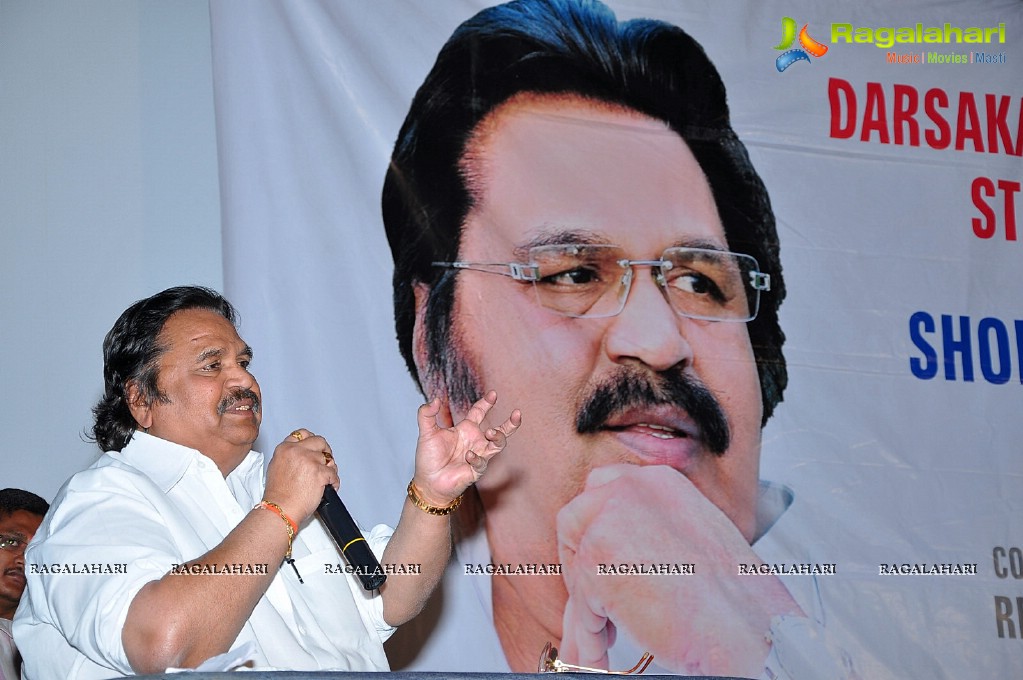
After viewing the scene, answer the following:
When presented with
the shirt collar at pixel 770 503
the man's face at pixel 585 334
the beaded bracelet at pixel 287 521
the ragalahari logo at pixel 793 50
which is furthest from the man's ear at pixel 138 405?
the ragalahari logo at pixel 793 50

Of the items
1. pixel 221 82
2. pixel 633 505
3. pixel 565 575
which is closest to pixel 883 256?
pixel 633 505

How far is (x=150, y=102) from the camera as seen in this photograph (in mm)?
2145

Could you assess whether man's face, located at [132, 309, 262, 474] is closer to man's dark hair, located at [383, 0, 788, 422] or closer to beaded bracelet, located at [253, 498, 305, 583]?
beaded bracelet, located at [253, 498, 305, 583]

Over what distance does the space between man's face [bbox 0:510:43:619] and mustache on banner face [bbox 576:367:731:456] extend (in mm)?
995

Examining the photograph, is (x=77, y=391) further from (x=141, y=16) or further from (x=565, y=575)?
(x=565, y=575)

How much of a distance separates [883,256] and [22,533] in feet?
6.11

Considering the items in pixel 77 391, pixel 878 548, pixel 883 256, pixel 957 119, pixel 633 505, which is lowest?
pixel 878 548

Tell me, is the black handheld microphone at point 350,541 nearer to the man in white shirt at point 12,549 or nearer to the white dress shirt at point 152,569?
the white dress shirt at point 152,569

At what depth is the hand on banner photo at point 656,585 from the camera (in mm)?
2059

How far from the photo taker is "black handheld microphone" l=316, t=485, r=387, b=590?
130cm

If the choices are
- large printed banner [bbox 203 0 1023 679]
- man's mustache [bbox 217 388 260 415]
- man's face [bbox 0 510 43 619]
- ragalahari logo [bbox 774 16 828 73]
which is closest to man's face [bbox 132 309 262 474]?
man's mustache [bbox 217 388 260 415]

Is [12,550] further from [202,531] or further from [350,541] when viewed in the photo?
[350,541]

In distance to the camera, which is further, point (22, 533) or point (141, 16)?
point (141, 16)

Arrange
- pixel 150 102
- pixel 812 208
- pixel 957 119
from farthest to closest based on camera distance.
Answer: pixel 957 119 → pixel 812 208 → pixel 150 102
